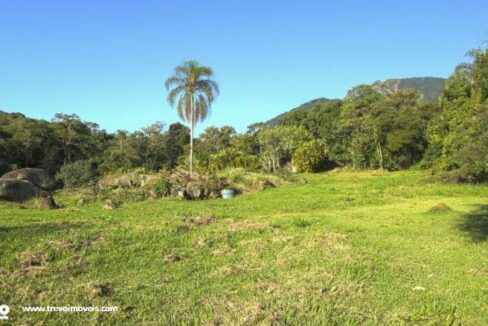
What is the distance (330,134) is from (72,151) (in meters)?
27.8

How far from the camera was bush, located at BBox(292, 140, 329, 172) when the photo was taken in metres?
45.4

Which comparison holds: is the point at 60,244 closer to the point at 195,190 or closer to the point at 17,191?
the point at 195,190

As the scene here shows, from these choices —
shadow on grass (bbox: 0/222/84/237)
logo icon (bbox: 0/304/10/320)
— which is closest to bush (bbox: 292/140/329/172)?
shadow on grass (bbox: 0/222/84/237)

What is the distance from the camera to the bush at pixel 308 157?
1789 inches

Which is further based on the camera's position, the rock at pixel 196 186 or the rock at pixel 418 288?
the rock at pixel 196 186

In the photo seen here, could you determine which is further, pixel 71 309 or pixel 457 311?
pixel 457 311

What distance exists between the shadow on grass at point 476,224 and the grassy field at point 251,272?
0.18 feet

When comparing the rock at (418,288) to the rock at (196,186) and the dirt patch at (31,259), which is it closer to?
the dirt patch at (31,259)

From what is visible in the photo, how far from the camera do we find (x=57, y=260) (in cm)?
627

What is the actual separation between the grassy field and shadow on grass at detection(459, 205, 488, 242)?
0.18 feet

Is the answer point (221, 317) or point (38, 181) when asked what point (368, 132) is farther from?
point (221, 317)

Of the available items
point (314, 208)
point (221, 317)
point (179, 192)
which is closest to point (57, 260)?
point (221, 317)

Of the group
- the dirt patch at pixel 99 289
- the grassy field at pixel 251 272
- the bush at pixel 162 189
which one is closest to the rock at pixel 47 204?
the bush at pixel 162 189

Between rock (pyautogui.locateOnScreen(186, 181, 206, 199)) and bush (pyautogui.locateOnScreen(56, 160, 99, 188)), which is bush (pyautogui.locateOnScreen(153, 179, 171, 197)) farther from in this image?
bush (pyautogui.locateOnScreen(56, 160, 99, 188))
